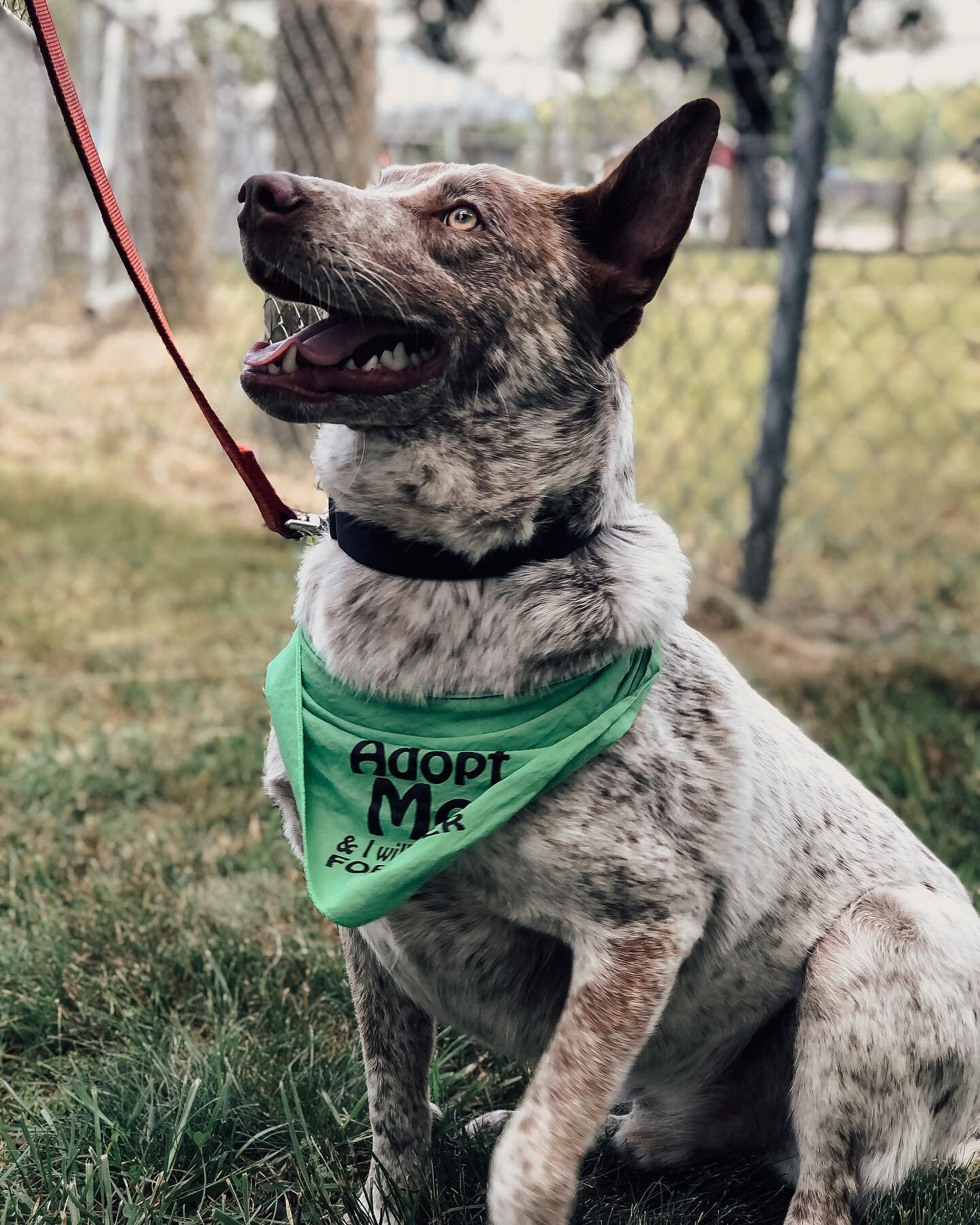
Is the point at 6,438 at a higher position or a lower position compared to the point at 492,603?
lower

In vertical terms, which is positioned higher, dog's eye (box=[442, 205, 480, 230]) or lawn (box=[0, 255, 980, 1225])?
dog's eye (box=[442, 205, 480, 230])

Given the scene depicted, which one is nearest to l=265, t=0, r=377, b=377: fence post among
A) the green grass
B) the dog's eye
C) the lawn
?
the lawn

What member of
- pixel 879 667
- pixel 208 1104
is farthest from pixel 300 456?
pixel 208 1104

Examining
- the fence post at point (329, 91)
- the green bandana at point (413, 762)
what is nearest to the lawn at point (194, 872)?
the green bandana at point (413, 762)

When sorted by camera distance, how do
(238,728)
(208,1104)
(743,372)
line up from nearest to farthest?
(208,1104), (238,728), (743,372)

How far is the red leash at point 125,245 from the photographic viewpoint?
68.5 inches

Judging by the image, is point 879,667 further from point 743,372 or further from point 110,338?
point 110,338

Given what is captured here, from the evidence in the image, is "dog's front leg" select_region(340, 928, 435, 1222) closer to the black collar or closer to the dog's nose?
the black collar

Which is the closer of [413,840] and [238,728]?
[413,840]

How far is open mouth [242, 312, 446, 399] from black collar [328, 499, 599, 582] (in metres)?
0.23

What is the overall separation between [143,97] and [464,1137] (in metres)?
9.54

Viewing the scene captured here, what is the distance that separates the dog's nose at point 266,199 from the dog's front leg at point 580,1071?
1061mm

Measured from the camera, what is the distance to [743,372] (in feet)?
28.1

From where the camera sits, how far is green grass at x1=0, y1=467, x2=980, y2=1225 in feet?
6.46
